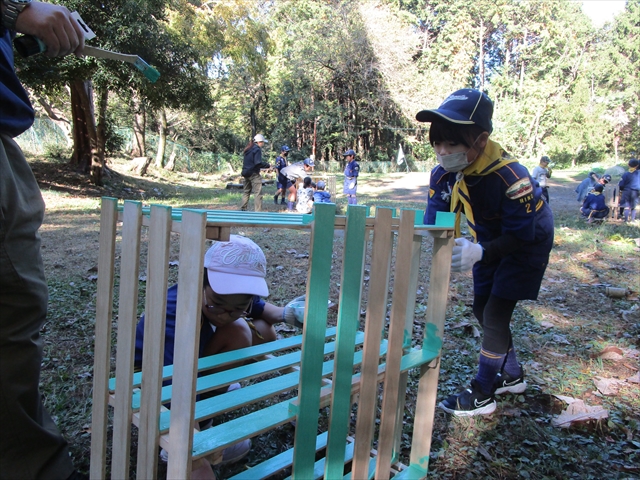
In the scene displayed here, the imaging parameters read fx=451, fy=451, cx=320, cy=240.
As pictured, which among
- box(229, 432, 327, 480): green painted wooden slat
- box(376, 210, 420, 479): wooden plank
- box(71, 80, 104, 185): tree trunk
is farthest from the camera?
box(71, 80, 104, 185): tree trunk

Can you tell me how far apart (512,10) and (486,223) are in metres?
46.4

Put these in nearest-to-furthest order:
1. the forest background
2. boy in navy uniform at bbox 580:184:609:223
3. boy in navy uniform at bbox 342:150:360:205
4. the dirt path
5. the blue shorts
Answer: the blue shorts < boy in navy uniform at bbox 580:184:609:223 < boy in navy uniform at bbox 342:150:360:205 < the forest background < the dirt path

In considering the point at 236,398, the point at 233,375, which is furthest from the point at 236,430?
the point at 233,375

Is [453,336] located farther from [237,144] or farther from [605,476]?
[237,144]

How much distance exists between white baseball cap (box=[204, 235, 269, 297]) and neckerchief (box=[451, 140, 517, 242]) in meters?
1.21

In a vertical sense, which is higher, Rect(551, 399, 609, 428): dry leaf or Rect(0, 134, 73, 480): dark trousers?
Rect(0, 134, 73, 480): dark trousers

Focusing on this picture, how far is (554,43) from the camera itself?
4119cm

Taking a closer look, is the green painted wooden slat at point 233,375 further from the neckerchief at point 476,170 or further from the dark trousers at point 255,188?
the dark trousers at point 255,188

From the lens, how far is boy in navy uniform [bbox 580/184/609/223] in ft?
35.1

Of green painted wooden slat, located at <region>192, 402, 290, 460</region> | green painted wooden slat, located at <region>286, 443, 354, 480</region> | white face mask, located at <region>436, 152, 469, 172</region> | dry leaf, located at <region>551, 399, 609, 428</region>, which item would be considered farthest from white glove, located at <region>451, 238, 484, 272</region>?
dry leaf, located at <region>551, 399, 609, 428</region>

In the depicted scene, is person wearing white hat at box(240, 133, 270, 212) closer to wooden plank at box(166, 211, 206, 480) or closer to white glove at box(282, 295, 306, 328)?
white glove at box(282, 295, 306, 328)

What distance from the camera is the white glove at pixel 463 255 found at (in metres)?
2.29

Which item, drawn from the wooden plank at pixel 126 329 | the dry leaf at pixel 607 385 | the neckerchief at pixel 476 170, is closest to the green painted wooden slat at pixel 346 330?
the wooden plank at pixel 126 329

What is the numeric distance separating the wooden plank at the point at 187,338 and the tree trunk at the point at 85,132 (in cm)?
1404
